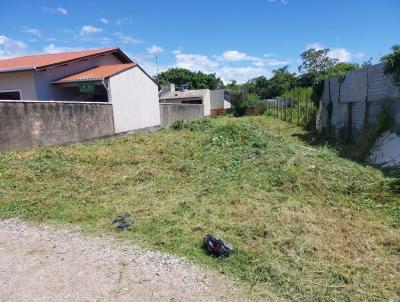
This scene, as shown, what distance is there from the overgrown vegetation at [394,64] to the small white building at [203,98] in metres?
23.4

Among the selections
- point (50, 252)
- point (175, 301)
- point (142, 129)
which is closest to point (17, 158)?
point (50, 252)

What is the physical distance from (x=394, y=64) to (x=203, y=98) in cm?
2619

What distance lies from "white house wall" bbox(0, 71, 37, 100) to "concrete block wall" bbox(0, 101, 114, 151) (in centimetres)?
261

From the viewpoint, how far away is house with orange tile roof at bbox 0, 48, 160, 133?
41.9ft

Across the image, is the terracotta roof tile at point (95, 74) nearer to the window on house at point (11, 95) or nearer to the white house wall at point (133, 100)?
the white house wall at point (133, 100)

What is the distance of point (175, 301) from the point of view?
255 centimetres

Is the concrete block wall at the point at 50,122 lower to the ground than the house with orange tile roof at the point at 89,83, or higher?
lower

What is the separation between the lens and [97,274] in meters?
2.97

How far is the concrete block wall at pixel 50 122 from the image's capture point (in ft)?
28.5

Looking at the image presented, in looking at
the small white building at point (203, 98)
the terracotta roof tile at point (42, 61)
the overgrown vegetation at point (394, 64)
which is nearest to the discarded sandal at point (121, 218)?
the overgrown vegetation at point (394, 64)

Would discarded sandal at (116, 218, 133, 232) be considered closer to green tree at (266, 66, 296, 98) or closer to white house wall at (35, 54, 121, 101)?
white house wall at (35, 54, 121, 101)

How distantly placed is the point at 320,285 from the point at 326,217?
1513 mm

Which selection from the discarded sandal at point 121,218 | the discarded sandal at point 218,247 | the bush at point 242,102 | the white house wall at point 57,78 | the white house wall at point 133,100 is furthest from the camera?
the bush at point 242,102

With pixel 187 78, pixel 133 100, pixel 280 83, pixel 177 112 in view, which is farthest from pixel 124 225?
pixel 187 78
